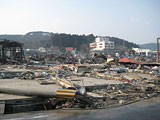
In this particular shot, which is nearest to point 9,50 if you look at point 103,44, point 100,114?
point 100,114

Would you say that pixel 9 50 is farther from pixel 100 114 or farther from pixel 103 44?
pixel 103 44

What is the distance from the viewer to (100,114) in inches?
260

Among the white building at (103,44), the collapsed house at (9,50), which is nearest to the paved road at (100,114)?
the collapsed house at (9,50)

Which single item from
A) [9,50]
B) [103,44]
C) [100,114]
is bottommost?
[100,114]

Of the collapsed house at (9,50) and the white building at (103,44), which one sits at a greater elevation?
the white building at (103,44)

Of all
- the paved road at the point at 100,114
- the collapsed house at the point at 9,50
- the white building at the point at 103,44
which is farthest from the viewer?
the white building at the point at 103,44

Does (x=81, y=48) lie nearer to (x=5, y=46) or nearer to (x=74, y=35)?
(x=74, y=35)

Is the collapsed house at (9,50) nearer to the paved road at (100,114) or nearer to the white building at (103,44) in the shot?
the paved road at (100,114)

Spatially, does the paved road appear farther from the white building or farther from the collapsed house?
the white building

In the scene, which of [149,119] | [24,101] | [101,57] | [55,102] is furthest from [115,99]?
[101,57]

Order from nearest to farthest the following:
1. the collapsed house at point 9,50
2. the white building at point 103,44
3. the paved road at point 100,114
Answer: the paved road at point 100,114 → the collapsed house at point 9,50 → the white building at point 103,44

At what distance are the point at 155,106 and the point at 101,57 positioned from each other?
26231mm

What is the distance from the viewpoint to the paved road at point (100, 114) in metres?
6.22

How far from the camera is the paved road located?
20.4ft
